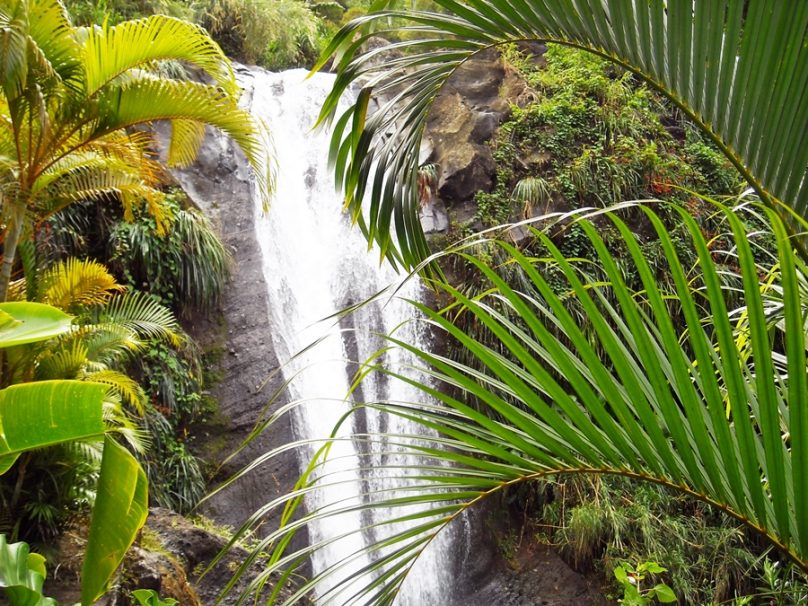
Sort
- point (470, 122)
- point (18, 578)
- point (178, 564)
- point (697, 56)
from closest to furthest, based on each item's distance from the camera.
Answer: point (697, 56) < point (18, 578) < point (178, 564) < point (470, 122)

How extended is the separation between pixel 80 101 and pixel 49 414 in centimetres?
309

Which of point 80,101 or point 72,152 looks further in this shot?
point 72,152

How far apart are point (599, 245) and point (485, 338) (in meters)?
7.32

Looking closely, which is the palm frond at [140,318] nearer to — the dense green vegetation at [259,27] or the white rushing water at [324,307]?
the white rushing water at [324,307]

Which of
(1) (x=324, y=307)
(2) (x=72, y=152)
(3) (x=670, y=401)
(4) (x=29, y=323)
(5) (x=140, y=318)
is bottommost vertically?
Answer: (1) (x=324, y=307)

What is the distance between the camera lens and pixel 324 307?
915 cm

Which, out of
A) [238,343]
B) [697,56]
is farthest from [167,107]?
[697,56]

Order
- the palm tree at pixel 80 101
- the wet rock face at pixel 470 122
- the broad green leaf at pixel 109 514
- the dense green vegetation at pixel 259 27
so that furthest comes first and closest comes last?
the dense green vegetation at pixel 259 27 < the wet rock face at pixel 470 122 < the palm tree at pixel 80 101 < the broad green leaf at pixel 109 514

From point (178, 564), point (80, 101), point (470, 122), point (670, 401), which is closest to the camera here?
point (670, 401)

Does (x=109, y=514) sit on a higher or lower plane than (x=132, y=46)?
lower

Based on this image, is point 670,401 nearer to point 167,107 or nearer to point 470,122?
point 167,107

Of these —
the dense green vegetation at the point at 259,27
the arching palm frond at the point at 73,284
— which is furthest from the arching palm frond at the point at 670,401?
the dense green vegetation at the point at 259,27

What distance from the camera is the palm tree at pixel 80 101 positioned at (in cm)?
415

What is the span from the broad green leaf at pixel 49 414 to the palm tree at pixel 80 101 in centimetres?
225
